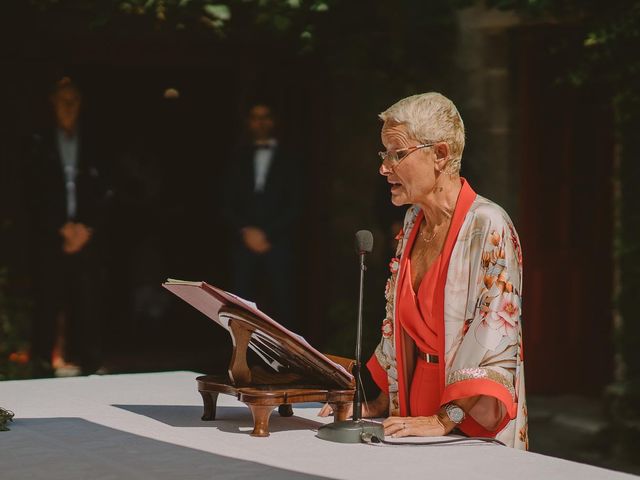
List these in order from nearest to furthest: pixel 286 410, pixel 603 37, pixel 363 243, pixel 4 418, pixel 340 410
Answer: pixel 363 243 → pixel 340 410 → pixel 4 418 → pixel 286 410 → pixel 603 37

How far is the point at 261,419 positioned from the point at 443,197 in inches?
28.0

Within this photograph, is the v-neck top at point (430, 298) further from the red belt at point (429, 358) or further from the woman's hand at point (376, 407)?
the woman's hand at point (376, 407)

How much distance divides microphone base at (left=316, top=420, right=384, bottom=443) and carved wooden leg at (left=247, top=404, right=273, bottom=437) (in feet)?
0.50

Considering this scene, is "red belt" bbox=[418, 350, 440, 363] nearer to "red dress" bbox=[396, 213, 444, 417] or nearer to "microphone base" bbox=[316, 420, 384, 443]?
"red dress" bbox=[396, 213, 444, 417]

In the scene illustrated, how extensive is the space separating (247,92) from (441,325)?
7.04 meters

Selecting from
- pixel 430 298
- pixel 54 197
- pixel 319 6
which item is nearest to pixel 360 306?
pixel 430 298

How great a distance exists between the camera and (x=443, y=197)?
3590 mm

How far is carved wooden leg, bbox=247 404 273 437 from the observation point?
351 centimetres

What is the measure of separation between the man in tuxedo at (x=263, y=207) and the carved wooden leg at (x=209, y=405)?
5.68 m

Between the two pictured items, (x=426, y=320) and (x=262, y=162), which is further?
(x=262, y=162)

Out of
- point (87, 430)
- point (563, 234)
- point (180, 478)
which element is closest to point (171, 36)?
point (563, 234)

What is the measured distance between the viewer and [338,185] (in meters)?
9.80

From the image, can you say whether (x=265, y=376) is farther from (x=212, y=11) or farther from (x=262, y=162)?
(x=262, y=162)

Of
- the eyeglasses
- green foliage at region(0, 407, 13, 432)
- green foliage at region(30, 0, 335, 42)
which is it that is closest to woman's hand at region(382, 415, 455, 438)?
the eyeglasses
